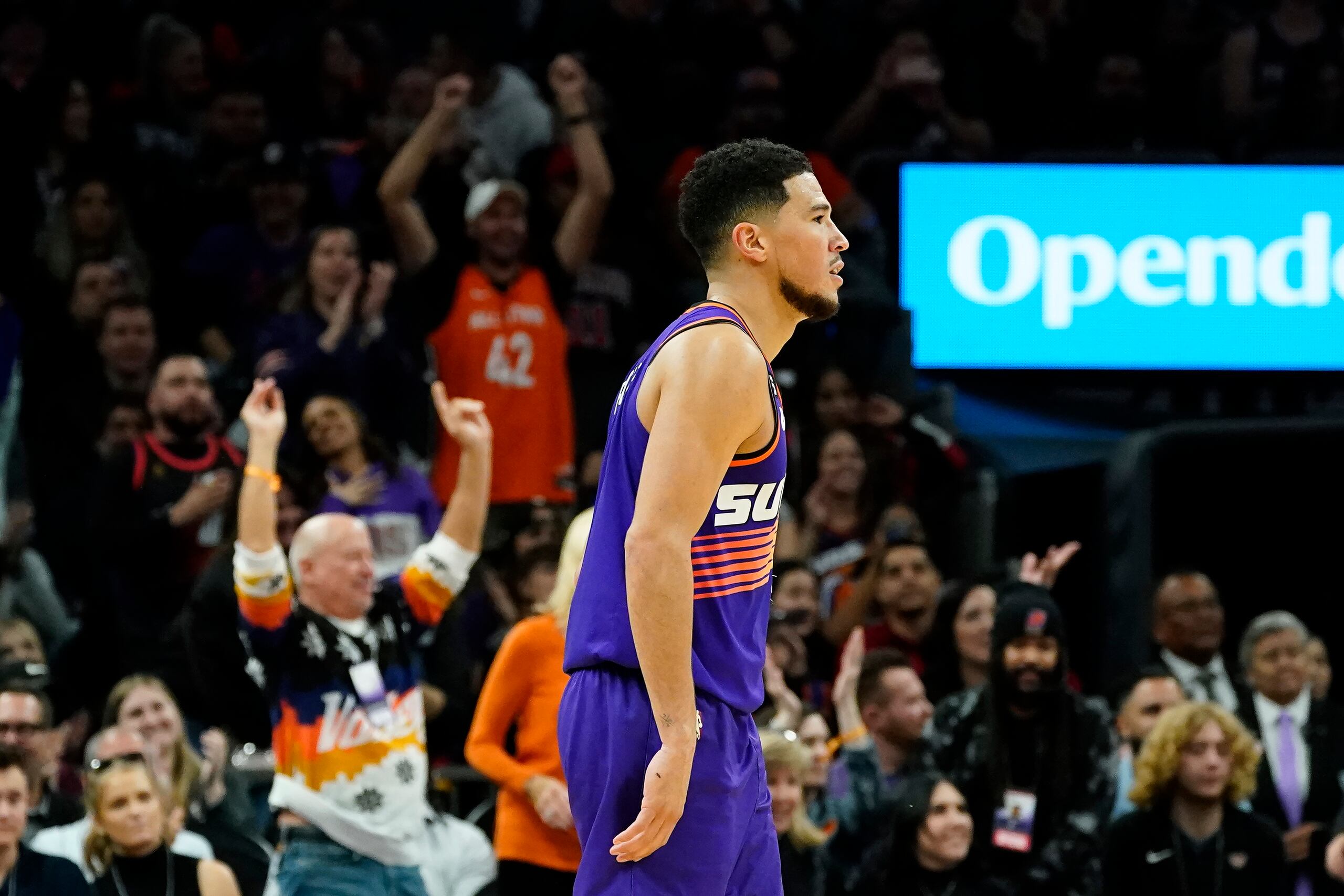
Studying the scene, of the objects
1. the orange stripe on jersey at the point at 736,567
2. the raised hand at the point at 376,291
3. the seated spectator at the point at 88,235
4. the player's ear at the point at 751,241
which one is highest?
the seated spectator at the point at 88,235

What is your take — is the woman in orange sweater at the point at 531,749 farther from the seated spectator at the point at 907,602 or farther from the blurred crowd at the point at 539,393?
the seated spectator at the point at 907,602

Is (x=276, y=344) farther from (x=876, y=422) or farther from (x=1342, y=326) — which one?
(x=1342, y=326)

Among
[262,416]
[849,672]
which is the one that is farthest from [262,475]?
[849,672]

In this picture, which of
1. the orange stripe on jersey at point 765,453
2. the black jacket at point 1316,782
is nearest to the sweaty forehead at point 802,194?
the orange stripe on jersey at point 765,453

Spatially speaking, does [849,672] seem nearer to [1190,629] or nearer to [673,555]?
[1190,629]

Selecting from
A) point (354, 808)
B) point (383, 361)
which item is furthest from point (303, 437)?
point (354, 808)

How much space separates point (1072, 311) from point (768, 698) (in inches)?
117

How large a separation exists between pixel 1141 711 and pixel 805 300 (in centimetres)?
476

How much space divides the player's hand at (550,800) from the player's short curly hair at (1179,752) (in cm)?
230

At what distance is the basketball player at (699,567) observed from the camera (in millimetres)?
3398

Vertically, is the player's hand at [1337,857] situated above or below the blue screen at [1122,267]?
below

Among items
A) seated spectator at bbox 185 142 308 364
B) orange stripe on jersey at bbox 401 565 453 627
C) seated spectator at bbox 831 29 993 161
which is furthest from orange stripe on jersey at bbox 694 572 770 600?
seated spectator at bbox 831 29 993 161

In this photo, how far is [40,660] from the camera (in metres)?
7.99

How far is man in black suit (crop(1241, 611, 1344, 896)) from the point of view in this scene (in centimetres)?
772
